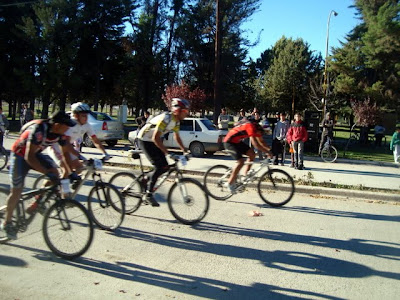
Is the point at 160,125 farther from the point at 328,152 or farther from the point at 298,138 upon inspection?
the point at 328,152

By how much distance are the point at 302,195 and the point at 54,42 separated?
28.5 meters

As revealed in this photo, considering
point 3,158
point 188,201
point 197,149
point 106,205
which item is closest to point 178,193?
point 188,201

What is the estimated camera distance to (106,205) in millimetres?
5324

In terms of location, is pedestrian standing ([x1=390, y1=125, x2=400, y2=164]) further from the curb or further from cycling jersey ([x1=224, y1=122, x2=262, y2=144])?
cycling jersey ([x1=224, y1=122, x2=262, y2=144])

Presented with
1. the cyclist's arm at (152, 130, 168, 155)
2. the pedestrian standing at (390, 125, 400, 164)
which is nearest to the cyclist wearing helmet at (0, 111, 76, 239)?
the cyclist's arm at (152, 130, 168, 155)

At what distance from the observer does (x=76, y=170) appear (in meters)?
Answer: 5.32

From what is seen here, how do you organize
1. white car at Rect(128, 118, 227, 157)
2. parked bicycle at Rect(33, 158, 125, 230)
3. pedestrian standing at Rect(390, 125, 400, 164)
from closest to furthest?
parked bicycle at Rect(33, 158, 125, 230)
pedestrian standing at Rect(390, 125, 400, 164)
white car at Rect(128, 118, 227, 157)

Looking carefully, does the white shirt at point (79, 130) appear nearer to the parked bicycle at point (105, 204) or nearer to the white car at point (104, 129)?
the parked bicycle at point (105, 204)

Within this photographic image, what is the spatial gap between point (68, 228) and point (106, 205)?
3.33ft

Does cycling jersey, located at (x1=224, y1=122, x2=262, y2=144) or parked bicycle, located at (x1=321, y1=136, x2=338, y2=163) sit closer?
cycling jersey, located at (x1=224, y1=122, x2=262, y2=144)

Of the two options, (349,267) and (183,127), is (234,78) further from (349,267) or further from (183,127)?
(349,267)

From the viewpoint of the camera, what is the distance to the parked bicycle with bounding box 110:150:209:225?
18.6ft

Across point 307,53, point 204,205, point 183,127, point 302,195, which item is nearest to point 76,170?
point 204,205

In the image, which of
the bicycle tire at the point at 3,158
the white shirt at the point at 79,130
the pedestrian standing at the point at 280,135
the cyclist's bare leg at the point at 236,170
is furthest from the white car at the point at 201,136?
the white shirt at the point at 79,130
